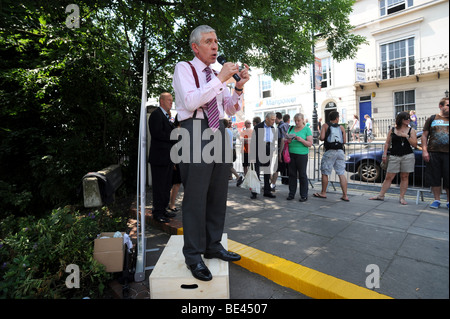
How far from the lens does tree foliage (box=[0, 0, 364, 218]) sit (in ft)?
15.7

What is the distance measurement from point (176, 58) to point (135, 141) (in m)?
2.58

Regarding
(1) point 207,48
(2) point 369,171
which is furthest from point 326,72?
(1) point 207,48

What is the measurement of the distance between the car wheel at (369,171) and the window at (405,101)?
15.1 metres

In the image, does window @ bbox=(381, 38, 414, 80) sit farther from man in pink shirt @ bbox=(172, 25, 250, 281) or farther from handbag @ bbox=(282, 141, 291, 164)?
man in pink shirt @ bbox=(172, 25, 250, 281)

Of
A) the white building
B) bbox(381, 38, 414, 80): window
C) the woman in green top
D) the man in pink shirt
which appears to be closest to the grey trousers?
the man in pink shirt

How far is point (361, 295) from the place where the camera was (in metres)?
2.02

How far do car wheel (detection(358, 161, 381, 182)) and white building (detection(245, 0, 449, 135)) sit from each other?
623 centimetres

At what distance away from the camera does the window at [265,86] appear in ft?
93.2

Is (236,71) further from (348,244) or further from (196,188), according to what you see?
(348,244)

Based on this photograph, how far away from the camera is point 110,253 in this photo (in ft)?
8.37

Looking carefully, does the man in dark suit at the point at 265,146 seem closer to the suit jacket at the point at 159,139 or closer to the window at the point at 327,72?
the suit jacket at the point at 159,139

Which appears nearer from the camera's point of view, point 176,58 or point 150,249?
point 150,249
